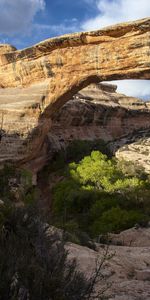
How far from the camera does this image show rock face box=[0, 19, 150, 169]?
2075cm

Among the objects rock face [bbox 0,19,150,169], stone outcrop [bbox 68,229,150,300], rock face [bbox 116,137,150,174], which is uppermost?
rock face [bbox 0,19,150,169]

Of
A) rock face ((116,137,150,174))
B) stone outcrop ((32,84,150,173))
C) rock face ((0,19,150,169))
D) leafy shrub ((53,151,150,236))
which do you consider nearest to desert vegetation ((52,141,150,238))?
leafy shrub ((53,151,150,236))

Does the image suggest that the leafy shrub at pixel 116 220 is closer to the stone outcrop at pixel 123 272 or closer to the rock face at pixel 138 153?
the stone outcrop at pixel 123 272

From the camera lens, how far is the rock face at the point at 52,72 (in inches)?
817

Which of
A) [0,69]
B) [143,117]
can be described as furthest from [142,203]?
[143,117]

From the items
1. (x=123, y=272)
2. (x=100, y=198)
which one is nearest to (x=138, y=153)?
(x=100, y=198)

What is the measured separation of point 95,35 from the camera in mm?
21891

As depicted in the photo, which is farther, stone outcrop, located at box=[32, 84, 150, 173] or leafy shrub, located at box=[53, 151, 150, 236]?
stone outcrop, located at box=[32, 84, 150, 173]

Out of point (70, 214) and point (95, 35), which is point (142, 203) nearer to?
point (70, 214)

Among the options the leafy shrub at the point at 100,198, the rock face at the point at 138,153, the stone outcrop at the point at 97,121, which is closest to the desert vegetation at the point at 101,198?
the leafy shrub at the point at 100,198

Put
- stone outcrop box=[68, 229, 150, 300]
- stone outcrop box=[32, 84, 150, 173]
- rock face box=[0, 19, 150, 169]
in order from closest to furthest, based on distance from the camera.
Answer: stone outcrop box=[68, 229, 150, 300] < rock face box=[0, 19, 150, 169] < stone outcrop box=[32, 84, 150, 173]

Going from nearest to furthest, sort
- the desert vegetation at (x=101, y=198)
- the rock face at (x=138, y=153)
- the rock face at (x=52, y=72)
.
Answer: the desert vegetation at (x=101, y=198) → the rock face at (x=52, y=72) → the rock face at (x=138, y=153)

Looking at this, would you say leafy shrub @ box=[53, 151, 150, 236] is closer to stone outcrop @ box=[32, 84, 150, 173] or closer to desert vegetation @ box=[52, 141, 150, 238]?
desert vegetation @ box=[52, 141, 150, 238]

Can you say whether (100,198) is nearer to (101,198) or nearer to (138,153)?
(101,198)
